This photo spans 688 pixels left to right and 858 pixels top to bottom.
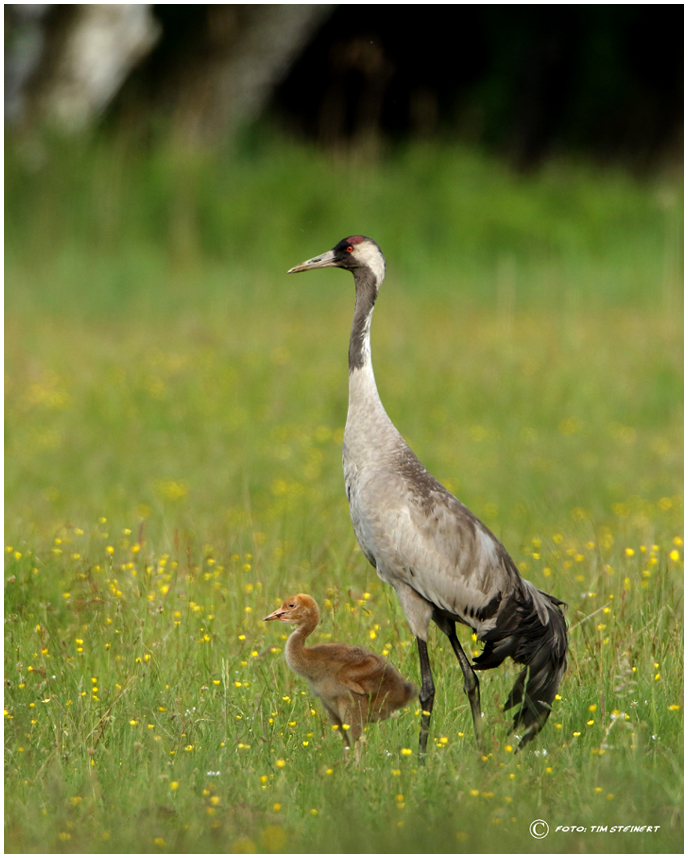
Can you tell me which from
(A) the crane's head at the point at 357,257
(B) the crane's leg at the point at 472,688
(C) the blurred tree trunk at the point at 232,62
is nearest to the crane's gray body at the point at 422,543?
(B) the crane's leg at the point at 472,688

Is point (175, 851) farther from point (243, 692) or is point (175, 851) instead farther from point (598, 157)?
point (598, 157)

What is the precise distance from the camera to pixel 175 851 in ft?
11.6

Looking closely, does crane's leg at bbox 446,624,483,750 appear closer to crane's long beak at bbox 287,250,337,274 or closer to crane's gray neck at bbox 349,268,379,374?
crane's gray neck at bbox 349,268,379,374

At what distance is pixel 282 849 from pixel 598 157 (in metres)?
20.7

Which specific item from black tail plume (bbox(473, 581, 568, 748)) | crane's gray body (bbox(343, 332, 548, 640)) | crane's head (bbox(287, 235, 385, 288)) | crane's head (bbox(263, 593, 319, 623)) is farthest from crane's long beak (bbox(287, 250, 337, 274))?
black tail plume (bbox(473, 581, 568, 748))

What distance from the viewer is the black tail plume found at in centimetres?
416

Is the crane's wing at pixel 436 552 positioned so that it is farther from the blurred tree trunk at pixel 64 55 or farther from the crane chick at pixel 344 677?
the blurred tree trunk at pixel 64 55

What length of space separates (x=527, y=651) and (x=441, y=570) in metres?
0.46

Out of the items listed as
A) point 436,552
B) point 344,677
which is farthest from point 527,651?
point 344,677

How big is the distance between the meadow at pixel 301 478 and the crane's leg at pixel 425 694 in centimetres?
8

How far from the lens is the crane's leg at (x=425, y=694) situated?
160 inches

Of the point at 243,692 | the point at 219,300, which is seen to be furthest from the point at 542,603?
the point at 219,300

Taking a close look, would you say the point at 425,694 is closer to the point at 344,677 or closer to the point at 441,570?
the point at 344,677

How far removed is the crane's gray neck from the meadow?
1297mm
